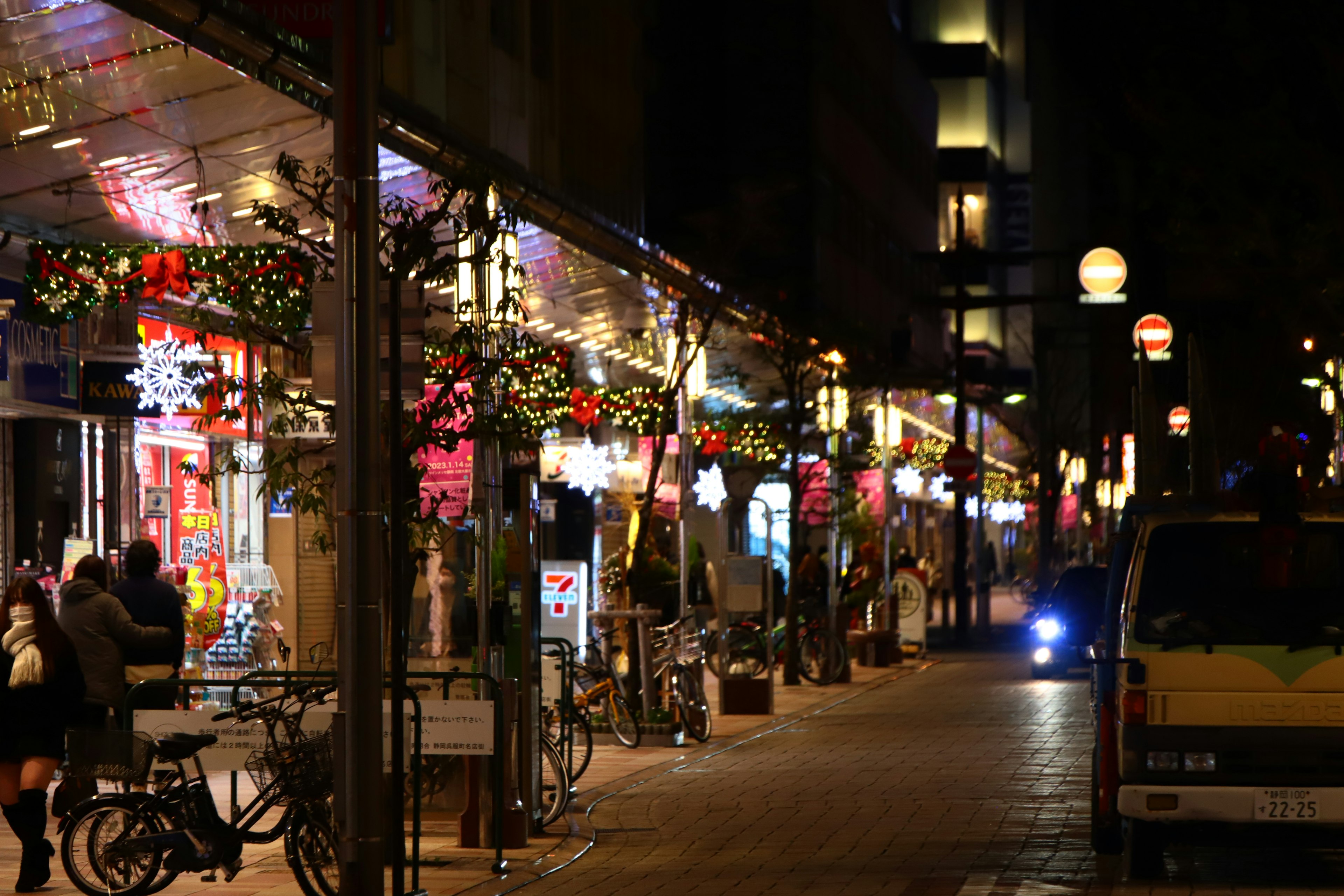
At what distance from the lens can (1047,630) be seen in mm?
25703

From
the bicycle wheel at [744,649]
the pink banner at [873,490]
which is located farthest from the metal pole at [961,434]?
the bicycle wheel at [744,649]

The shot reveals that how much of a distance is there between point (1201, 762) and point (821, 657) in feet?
53.5

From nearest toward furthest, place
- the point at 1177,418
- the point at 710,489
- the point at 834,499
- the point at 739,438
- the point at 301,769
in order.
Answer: the point at 301,769
the point at 739,438
the point at 710,489
the point at 834,499
the point at 1177,418

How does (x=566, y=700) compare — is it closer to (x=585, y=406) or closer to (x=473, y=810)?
(x=473, y=810)

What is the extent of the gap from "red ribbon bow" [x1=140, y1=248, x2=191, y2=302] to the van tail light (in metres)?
7.50

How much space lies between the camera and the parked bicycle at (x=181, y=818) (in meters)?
9.23

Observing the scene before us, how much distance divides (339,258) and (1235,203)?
29.0 ft

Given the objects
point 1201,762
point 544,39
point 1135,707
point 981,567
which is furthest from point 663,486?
point 1201,762

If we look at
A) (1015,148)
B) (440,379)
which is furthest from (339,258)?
(1015,148)

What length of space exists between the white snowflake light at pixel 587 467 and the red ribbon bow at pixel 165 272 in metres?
9.72

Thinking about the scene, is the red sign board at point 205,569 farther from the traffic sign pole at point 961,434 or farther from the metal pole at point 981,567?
the metal pole at point 981,567

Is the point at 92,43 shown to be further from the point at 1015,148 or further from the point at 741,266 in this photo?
the point at 1015,148

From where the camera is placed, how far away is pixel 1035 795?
13.4 m

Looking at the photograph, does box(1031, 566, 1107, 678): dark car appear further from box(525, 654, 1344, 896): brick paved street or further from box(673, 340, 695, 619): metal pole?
box(673, 340, 695, 619): metal pole
